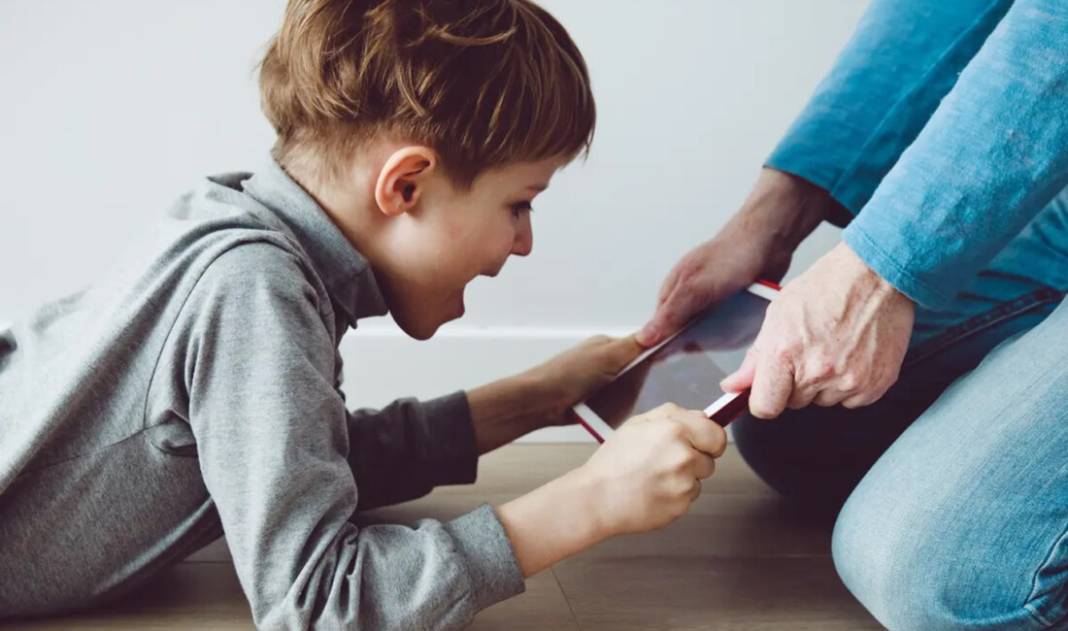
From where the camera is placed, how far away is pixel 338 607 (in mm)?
680

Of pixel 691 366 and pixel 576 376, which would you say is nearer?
pixel 691 366

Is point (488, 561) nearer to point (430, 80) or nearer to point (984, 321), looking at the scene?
point (430, 80)

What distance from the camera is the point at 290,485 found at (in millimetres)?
672

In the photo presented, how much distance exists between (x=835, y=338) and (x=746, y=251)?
304mm

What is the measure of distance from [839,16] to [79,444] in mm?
957

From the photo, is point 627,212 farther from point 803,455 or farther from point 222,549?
point 222,549

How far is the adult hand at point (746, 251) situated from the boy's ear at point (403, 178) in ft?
0.93

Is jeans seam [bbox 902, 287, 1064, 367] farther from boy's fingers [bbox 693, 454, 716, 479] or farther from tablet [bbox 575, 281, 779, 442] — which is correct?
boy's fingers [bbox 693, 454, 716, 479]

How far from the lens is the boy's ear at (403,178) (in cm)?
78

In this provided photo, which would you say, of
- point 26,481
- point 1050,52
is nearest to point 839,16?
point 1050,52

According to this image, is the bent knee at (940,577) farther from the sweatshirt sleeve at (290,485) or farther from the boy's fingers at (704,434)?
the sweatshirt sleeve at (290,485)

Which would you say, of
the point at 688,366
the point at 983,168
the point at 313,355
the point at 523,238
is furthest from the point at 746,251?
the point at 313,355

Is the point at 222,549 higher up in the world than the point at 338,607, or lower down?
lower down

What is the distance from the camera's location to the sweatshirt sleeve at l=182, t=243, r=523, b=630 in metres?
0.68
